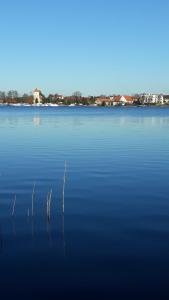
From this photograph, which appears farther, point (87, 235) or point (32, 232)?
point (32, 232)

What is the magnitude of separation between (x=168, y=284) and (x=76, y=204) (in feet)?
24.2

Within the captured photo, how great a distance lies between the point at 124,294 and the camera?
31.6 feet

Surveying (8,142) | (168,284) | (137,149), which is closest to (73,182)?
(168,284)

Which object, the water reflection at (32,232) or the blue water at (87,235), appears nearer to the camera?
the blue water at (87,235)

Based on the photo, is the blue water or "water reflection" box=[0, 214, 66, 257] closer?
the blue water

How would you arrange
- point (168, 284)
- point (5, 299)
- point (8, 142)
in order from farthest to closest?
point (8, 142)
point (168, 284)
point (5, 299)

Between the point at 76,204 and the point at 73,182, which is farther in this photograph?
the point at 73,182

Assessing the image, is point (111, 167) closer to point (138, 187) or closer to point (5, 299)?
point (138, 187)

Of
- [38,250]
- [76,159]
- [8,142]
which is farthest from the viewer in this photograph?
[8,142]

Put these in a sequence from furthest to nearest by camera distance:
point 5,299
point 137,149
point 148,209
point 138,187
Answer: point 137,149 < point 138,187 < point 148,209 < point 5,299

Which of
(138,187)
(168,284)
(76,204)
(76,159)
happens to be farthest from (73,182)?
(168,284)

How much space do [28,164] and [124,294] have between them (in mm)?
19050

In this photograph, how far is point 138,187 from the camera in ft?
67.1

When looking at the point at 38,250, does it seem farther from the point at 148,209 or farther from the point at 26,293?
the point at 148,209
